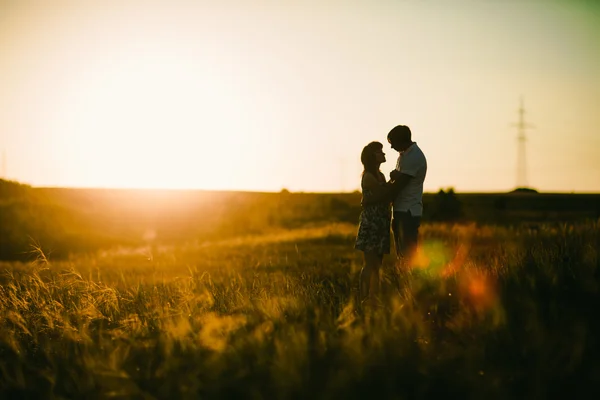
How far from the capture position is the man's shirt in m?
6.88

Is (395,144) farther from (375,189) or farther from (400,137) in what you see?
(375,189)

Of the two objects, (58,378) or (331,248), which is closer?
(58,378)

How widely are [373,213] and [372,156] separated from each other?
82cm

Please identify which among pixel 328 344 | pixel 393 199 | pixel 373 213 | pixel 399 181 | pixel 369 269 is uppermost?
pixel 399 181

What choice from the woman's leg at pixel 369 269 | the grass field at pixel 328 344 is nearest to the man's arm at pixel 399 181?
the woman's leg at pixel 369 269

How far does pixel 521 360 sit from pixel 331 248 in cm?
1840

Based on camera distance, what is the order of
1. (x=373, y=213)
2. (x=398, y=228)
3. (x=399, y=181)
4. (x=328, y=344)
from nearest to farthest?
(x=328, y=344) → (x=399, y=181) → (x=398, y=228) → (x=373, y=213)

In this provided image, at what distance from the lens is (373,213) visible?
730 centimetres

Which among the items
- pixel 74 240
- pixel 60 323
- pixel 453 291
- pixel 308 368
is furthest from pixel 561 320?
pixel 74 240

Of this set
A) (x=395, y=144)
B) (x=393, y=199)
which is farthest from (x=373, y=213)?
(x=395, y=144)

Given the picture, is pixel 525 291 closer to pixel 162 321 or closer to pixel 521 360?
pixel 521 360

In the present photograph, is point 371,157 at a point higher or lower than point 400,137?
lower

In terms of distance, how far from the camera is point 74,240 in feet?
145

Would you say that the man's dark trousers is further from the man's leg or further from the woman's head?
the woman's head
